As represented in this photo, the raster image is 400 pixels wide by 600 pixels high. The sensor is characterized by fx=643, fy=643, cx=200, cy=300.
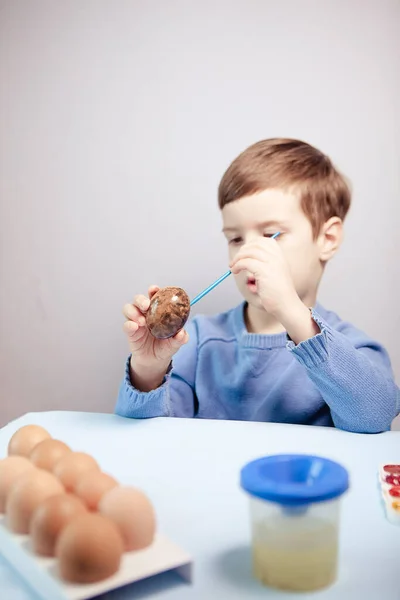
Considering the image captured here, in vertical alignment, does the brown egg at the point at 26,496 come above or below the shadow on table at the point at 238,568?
above

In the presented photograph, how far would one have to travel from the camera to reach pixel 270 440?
2.97 feet

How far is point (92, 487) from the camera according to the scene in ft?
1.84

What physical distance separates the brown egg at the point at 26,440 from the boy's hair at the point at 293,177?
0.66 metres

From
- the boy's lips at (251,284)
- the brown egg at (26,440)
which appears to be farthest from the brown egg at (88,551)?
the boy's lips at (251,284)

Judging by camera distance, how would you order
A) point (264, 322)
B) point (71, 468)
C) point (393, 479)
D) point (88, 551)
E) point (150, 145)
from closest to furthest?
point (88, 551)
point (71, 468)
point (393, 479)
point (264, 322)
point (150, 145)

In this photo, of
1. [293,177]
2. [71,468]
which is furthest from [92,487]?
[293,177]

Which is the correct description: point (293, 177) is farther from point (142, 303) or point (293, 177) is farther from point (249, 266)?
point (142, 303)

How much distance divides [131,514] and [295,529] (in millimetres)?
130

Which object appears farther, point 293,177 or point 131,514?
point 293,177

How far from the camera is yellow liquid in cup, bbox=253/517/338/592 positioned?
1.64ft

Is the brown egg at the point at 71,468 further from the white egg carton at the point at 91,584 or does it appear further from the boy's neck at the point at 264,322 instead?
the boy's neck at the point at 264,322

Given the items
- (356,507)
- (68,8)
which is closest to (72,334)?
(68,8)

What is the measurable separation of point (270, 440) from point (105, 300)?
813mm

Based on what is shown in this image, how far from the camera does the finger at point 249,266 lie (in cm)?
104
